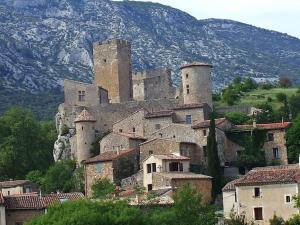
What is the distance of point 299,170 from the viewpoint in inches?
2904

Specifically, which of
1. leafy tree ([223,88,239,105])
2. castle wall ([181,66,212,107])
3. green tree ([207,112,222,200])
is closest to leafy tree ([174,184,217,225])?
green tree ([207,112,222,200])

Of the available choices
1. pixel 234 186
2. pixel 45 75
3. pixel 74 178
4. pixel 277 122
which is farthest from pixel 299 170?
pixel 45 75

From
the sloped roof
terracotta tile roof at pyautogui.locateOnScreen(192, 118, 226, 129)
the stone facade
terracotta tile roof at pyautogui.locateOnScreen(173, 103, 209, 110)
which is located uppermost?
the stone facade

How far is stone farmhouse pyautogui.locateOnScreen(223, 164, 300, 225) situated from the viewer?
7156 centimetres

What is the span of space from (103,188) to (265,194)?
15061 millimetres

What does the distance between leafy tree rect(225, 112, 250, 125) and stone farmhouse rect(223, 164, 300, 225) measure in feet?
55.6

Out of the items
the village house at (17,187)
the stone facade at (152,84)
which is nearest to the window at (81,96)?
the stone facade at (152,84)

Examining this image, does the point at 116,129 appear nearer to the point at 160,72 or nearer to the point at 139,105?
the point at 139,105

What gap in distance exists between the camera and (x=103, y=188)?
80375 mm

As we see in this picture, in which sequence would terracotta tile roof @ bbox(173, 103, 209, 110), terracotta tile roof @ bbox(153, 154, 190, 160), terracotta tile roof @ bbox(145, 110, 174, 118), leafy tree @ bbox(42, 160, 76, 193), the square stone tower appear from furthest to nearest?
1. the square stone tower
2. leafy tree @ bbox(42, 160, 76, 193)
3. terracotta tile roof @ bbox(145, 110, 174, 118)
4. terracotta tile roof @ bbox(173, 103, 209, 110)
5. terracotta tile roof @ bbox(153, 154, 190, 160)

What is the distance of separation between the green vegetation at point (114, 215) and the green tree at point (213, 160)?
582 inches

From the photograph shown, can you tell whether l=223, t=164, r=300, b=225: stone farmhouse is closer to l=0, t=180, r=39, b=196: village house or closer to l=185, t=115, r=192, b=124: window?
l=185, t=115, r=192, b=124: window

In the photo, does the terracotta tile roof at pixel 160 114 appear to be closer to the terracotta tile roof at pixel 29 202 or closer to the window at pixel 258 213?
the terracotta tile roof at pixel 29 202

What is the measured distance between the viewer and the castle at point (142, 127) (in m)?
84.1
